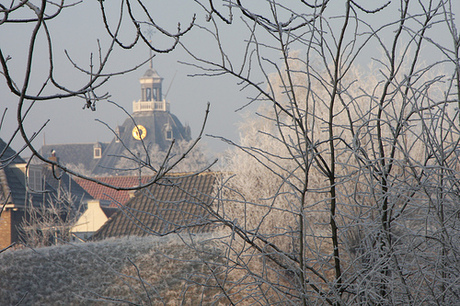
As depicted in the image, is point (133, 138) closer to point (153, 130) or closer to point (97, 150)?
point (153, 130)

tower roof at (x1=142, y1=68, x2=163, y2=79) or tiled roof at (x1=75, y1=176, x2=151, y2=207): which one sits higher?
tower roof at (x1=142, y1=68, x2=163, y2=79)

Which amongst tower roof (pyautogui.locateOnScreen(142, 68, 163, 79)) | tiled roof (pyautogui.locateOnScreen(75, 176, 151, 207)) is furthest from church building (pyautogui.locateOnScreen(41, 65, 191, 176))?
tiled roof (pyautogui.locateOnScreen(75, 176, 151, 207))

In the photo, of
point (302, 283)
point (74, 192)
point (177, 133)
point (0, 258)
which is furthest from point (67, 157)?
point (302, 283)

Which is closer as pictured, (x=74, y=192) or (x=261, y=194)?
(x=261, y=194)

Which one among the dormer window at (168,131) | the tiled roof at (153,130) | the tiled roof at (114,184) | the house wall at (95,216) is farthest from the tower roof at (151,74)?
the house wall at (95,216)

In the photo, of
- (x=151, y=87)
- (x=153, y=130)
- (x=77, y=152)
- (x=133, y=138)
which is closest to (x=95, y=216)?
(x=133, y=138)

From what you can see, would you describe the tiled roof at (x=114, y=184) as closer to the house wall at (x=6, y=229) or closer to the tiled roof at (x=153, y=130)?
the house wall at (x=6, y=229)

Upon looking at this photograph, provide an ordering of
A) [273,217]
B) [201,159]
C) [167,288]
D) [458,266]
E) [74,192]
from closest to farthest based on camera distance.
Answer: [458,266] → [273,217] → [167,288] → [74,192] → [201,159]

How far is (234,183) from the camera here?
11.6 metres

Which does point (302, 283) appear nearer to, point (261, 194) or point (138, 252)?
point (261, 194)

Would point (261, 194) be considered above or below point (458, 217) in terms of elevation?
below

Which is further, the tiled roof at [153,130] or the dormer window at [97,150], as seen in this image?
the dormer window at [97,150]

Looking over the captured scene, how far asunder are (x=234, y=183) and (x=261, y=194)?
75 centimetres

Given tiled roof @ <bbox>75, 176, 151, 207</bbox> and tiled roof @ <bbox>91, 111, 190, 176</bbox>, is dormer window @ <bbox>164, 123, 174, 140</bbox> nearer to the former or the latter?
tiled roof @ <bbox>91, 111, 190, 176</bbox>
